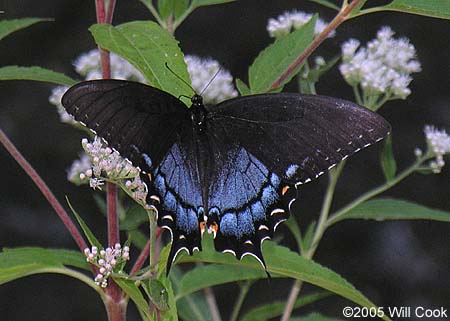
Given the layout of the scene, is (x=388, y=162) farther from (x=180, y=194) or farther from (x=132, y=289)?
(x=132, y=289)

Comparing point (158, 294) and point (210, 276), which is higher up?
point (210, 276)

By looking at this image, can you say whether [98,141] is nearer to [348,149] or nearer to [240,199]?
[240,199]

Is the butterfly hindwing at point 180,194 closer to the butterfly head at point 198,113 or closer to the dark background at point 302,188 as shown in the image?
the butterfly head at point 198,113

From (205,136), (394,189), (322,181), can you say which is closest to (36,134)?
(322,181)

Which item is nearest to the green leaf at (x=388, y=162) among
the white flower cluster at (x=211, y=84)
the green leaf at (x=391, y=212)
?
the green leaf at (x=391, y=212)

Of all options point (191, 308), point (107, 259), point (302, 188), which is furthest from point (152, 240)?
point (302, 188)

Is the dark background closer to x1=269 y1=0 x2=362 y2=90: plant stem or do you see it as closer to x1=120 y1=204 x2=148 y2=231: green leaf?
x1=120 y1=204 x2=148 y2=231: green leaf
